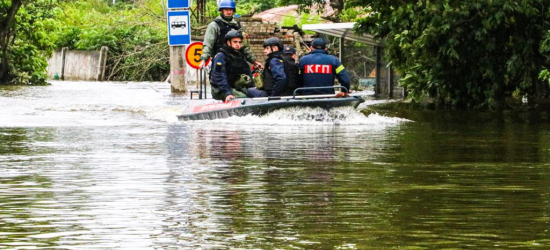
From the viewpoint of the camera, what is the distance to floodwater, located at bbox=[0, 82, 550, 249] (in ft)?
22.2

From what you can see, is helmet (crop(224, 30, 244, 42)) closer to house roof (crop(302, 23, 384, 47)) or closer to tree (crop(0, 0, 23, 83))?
house roof (crop(302, 23, 384, 47))

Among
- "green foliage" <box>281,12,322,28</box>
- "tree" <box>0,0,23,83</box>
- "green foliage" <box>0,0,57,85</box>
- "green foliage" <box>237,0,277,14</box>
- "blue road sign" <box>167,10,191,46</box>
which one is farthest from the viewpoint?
"green foliage" <box>237,0,277,14</box>

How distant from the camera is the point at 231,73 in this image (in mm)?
20234

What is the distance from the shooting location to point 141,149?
1312cm

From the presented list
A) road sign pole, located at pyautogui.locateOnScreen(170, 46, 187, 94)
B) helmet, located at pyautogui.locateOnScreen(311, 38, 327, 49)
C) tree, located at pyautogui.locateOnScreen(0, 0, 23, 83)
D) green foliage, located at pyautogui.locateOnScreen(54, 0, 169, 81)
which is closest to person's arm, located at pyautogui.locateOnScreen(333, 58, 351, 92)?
helmet, located at pyautogui.locateOnScreen(311, 38, 327, 49)

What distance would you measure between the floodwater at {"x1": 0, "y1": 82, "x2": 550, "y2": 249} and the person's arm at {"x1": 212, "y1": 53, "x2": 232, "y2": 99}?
2.24 metres

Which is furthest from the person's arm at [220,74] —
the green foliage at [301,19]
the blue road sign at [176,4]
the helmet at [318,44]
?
the green foliage at [301,19]

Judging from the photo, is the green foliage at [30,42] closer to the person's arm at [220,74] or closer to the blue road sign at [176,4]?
the blue road sign at [176,4]

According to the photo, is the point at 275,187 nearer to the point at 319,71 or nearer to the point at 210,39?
the point at 319,71

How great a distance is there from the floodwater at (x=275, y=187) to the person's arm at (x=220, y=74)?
224 cm

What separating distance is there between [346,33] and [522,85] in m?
9.79

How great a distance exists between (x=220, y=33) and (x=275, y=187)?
12.0m

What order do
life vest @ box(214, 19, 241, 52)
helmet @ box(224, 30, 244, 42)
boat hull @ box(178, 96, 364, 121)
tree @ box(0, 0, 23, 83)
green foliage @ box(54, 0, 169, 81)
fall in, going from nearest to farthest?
1. boat hull @ box(178, 96, 364, 121)
2. helmet @ box(224, 30, 244, 42)
3. life vest @ box(214, 19, 241, 52)
4. tree @ box(0, 0, 23, 83)
5. green foliage @ box(54, 0, 169, 81)

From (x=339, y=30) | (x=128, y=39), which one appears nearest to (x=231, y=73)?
(x=339, y=30)
